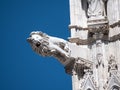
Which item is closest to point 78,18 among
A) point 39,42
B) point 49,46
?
point 49,46

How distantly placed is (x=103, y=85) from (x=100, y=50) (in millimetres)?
1111

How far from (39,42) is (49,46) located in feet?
1.12

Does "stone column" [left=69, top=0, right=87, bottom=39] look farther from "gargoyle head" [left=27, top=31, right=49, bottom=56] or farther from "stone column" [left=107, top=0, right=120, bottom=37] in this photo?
"gargoyle head" [left=27, top=31, right=49, bottom=56]

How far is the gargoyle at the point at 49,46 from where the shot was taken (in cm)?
1406

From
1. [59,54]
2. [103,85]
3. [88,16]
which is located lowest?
[103,85]

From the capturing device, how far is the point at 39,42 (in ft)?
46.1

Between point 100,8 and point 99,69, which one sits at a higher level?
point 100,8

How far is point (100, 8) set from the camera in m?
15.0

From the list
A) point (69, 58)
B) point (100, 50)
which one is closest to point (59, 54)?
point (69, 58)

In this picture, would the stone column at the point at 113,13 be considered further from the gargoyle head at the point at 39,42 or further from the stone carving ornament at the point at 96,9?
the gargoyle head at the point at 39,42

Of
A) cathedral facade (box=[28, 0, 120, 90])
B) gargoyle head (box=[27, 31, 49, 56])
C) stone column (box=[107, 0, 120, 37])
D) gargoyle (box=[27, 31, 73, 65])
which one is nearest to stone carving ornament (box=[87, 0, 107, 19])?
cathedral facade (box=[28, 0, 120, 90])

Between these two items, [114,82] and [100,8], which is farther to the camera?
[100,8]

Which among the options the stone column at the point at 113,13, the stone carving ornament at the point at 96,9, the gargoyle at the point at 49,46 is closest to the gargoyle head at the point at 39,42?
→ the gargoyle at the point at 49,46

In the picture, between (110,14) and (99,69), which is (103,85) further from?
(110,14)
